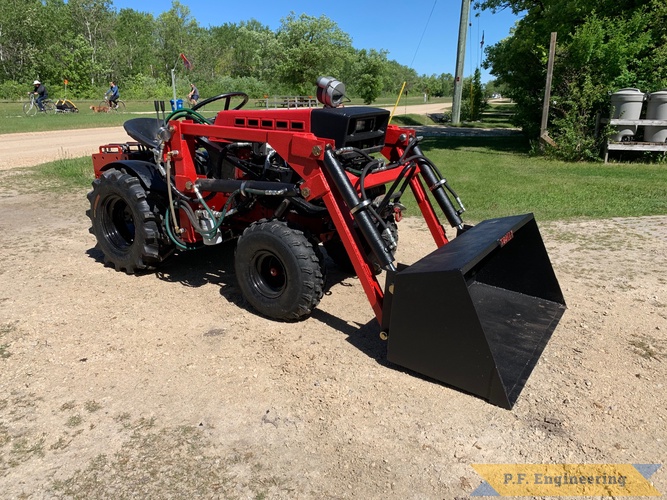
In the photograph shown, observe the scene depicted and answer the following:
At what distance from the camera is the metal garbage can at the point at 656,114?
10953 millimetres

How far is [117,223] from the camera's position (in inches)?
207

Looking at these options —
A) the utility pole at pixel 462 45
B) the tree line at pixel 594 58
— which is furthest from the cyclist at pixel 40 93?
the tree line at pixel 594 58

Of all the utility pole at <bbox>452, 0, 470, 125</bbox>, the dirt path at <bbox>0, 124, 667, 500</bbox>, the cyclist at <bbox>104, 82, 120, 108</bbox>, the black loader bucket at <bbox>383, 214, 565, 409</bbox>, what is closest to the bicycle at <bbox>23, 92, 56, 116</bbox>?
the cyclist at <bbox>104, 82, 120, 108</bbox>

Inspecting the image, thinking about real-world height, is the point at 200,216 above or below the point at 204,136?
below

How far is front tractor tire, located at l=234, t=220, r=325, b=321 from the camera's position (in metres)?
3.71

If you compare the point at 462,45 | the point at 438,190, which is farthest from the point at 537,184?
the point at 462,45

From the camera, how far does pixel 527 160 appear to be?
40.2 feet

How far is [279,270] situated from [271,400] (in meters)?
1.26

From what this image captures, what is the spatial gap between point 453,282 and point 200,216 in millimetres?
2333

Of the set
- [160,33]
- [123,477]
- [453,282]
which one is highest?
[160,33]

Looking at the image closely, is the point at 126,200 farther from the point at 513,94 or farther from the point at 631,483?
the point at 513,94

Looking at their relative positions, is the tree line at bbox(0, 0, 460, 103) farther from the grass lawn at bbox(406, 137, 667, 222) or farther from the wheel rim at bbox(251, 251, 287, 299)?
the wheel rim at bbox(251, 251, 287, 299)

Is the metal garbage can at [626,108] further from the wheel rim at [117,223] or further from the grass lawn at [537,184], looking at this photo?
the wheel rim at [117,223]

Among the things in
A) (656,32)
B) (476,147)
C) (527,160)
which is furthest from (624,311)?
(476,147)
